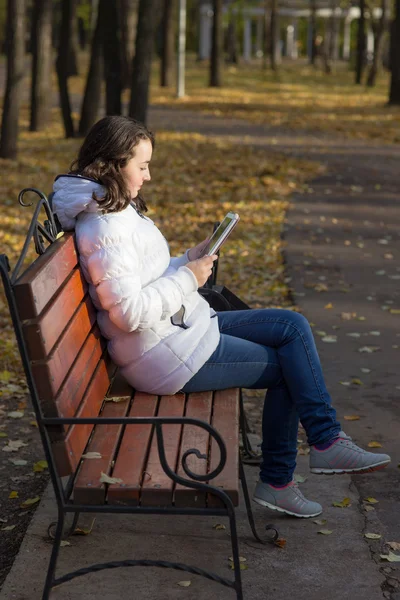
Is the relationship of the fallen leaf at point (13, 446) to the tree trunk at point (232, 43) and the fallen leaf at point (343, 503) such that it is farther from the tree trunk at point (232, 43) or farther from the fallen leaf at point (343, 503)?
the tree trunk at point (232, 43)

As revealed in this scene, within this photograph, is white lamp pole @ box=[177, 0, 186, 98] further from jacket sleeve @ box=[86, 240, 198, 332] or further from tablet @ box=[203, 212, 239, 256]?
jacket sleeve @ box=[86, 240, 198, 332]

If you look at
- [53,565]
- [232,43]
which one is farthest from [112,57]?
[232,43]

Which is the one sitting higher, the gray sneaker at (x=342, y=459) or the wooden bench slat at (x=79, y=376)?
the wooden bench slat at (x=79, y=376)

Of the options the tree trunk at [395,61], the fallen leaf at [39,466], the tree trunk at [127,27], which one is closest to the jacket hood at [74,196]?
the fallen leaf at [39,466]

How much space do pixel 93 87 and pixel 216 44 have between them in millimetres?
14933

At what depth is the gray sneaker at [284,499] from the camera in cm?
418

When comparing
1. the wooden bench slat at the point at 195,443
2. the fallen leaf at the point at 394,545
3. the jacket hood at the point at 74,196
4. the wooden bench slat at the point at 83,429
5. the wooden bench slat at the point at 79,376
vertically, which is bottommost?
the fallen leaf at the point at 394,545

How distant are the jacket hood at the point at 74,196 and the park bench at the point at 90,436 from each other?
0.09m

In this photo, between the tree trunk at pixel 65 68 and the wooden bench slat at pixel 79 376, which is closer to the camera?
the wooden bench slat at pixel 79 376

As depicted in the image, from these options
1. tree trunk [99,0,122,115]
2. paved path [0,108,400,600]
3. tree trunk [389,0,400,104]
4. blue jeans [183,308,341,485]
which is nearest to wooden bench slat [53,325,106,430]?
blue jeans [183,308,341,485]

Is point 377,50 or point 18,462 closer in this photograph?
point 18,462

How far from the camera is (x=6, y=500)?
179 inches

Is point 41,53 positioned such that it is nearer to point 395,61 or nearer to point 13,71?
point 13,71

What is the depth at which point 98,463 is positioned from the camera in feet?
11.3
